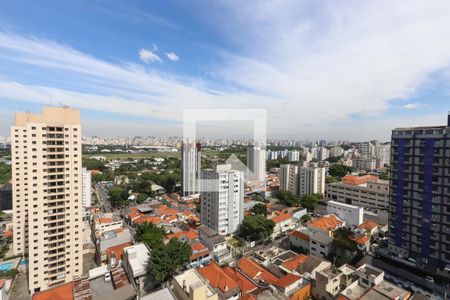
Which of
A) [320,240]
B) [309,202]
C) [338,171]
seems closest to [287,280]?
[320,240]

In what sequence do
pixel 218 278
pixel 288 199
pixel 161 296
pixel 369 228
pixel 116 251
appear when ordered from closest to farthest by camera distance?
pixel 161 296
pixel 218 278
pixel 116 251
pixel 369 228
pixel 288 199

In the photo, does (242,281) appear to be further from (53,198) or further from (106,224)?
(106,224)

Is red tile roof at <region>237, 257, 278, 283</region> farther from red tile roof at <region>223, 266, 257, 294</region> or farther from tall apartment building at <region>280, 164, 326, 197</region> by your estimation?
tall apartment building at <region>280, 164, 326, 197</region>

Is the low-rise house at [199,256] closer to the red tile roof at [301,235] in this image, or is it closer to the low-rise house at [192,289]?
the low-rise house at [192,289]

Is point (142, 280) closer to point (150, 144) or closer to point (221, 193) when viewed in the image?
point (221, 193)

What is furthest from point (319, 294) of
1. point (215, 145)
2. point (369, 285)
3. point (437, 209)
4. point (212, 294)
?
point (215, 145)

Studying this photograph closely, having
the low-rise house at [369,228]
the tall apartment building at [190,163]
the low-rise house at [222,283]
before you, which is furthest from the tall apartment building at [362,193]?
the low-rise house at [222,283]
